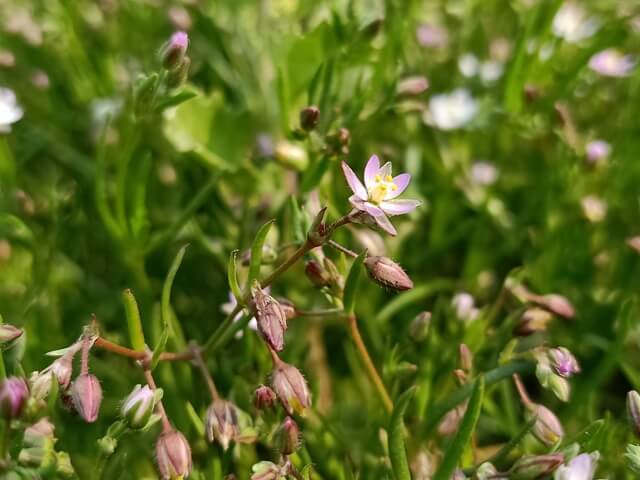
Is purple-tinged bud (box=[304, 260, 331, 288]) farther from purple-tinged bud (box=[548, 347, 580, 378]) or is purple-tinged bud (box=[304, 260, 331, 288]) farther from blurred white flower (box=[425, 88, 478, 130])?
blurred white flower (box=[425, 88, 478, 130])

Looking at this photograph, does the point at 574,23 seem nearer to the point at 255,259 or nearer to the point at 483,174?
the point at 483,174

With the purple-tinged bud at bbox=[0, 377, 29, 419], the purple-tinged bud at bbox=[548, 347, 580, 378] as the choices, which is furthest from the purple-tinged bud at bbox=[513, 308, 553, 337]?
the purple-tinged bud at bbox=[0, 377, 29, 419]

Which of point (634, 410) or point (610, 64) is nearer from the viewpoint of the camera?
point (634, 410)

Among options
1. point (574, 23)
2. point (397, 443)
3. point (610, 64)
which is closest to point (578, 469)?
point (397, 443)

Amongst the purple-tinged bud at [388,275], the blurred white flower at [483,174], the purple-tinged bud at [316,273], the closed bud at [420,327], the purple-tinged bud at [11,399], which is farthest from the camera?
the blurred white flower at [483,174]

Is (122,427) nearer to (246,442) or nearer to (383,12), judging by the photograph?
(246,442)

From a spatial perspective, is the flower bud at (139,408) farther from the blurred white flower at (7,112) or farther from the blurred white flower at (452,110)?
the blurred white flower at (452,110)

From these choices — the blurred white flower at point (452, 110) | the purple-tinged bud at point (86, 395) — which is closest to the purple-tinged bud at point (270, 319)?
the purple-tinged bud at point (86, 395)
